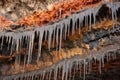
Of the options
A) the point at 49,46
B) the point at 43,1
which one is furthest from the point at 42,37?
the point at 43,1

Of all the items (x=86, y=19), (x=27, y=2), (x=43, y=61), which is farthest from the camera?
(x=27, y=2)

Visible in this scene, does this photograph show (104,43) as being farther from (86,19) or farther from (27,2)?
(27,2)

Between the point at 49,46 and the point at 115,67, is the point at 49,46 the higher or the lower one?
the higher one

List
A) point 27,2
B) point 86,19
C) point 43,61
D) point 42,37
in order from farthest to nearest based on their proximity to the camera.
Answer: point 27,2 < point 43,61 < point 42,37 < point 86,19

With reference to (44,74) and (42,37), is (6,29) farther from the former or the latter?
(44,74)

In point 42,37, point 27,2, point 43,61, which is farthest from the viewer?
point 27,2

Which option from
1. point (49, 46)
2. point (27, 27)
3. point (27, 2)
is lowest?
point (49, 46)

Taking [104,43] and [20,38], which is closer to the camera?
[104,43]

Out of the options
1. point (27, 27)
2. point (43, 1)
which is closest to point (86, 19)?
point (27, 27)

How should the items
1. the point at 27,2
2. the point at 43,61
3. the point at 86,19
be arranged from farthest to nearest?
the point at 27,2
the point at 43,61
the point at 86,19
